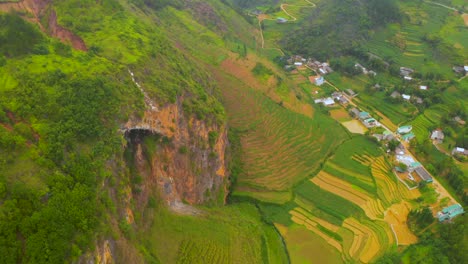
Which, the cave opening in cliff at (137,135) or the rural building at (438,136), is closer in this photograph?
the cave opening in cliff at (137,135)

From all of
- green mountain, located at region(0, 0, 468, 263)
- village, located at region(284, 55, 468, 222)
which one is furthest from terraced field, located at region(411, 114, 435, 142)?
village, located at region(284, 55, 468, 222)

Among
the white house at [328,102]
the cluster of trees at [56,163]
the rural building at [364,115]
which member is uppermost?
the cluster of trees at [56,163]

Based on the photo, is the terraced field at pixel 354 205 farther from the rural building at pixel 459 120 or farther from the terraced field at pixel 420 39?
the terraced field at pixel 420 39

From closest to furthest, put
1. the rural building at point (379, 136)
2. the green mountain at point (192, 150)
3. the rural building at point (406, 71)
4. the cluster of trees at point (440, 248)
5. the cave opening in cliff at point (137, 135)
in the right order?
the green mountain at point (192, 150), the cave opening in cliff at point (137, 135), the cluster of trees at point (440, 248), the rural building at point (379, 136), the rural building at point (406, 71)

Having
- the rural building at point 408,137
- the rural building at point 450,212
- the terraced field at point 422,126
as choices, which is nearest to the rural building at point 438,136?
the terraced field at point 422,126

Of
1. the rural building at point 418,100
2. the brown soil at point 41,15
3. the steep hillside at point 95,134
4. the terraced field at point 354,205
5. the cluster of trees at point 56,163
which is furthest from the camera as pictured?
the rural building at point 418,100

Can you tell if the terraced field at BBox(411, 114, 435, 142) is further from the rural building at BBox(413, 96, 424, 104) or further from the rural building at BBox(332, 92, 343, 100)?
the rural building at BBox(332, 92, 343, 100)
